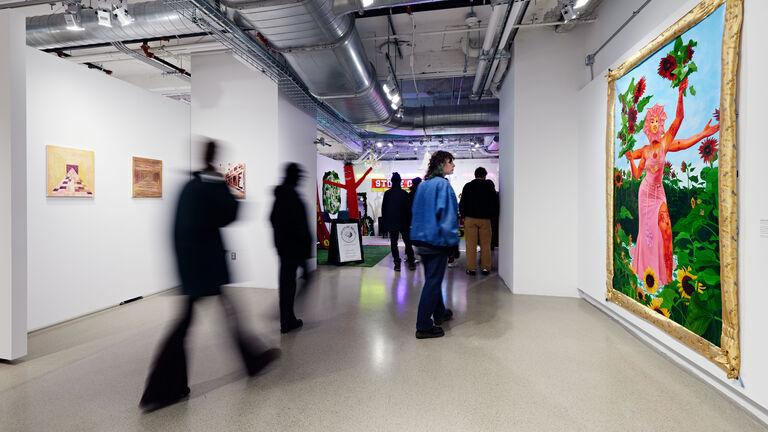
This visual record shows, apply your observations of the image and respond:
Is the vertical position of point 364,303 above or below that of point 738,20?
below

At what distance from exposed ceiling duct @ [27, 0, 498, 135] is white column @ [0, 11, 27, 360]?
1.41 metres

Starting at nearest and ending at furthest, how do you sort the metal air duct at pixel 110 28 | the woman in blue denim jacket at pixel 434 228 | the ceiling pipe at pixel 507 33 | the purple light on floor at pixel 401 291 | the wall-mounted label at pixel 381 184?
the woman in blue denim jacket at pixel 434 228, the ceiling pipe at pixel 507 33, the metal air duct at pixel 110 28, the purple light on floor at pixel 401 291, the wall-mounted label at pixel 381 184

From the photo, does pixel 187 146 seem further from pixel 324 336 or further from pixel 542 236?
pixel 542 236

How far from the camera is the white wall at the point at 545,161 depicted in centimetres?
410

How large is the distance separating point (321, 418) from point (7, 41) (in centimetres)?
357

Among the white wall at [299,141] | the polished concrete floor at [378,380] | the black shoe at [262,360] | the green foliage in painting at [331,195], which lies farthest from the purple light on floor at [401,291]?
the green foliage in painting at [331,195]

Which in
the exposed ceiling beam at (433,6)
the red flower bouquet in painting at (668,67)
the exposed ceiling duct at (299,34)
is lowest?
the red flower bouquet in painting at (668,67)

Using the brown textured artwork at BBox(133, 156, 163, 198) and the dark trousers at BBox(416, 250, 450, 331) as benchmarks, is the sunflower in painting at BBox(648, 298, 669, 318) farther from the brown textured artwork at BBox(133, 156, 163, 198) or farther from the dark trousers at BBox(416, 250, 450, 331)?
the brown textured artwork at BBox(133, 156, 163, 198)

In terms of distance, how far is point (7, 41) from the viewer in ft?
8.13

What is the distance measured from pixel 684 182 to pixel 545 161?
202 cm

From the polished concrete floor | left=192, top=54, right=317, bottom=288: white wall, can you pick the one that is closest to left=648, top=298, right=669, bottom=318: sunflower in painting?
the polished concrete floor

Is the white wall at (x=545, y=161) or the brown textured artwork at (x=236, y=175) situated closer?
the white wall at (x=545, y=161)

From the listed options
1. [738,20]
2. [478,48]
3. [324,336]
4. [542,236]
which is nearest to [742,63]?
[738,20]

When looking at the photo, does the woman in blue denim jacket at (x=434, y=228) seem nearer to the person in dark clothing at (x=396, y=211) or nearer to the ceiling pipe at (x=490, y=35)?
the ceiling pipe at (x=490, y=35)
